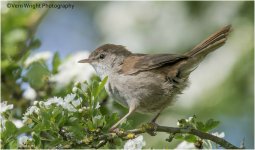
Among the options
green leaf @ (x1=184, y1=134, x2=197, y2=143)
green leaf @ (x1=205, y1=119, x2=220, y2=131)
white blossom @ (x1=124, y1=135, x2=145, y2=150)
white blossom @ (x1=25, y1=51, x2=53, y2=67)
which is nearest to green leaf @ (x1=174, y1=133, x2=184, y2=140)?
green leaf @ (x1=184, y1=134, x2=197, y2=143)

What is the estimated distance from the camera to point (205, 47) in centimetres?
539

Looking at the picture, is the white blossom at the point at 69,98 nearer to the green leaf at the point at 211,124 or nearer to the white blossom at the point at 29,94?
the green leaf at the point at 211,124

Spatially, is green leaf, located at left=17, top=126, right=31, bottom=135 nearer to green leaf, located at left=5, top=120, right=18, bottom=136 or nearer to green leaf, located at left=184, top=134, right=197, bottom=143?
green leaf, located at left=5, top=120, right=18, bottom=136

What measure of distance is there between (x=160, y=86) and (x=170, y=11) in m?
2.15

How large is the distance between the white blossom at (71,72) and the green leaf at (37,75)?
8 cm

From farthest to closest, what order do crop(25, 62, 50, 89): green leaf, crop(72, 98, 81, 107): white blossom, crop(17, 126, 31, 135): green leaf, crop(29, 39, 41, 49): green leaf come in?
1. crop(29, 39, 41, 49): green leaf
2. crop(25, 62, 50, 89): green leaf
3. crop(72, 98, 81, 107): white blossom
4. crop(17, 126, 31, 135): green leaf

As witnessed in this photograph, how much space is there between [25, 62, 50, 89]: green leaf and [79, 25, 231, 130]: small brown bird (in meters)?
0.61

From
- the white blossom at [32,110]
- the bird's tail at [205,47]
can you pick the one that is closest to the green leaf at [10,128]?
the white blossom at [32,110]

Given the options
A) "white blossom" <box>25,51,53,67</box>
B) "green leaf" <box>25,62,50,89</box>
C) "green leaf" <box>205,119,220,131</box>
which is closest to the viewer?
"green leaf" <box>205,119,220,131</box>

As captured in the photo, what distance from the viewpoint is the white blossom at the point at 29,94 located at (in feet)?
18.0

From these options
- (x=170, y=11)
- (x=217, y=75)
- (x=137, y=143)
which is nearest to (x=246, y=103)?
(x=217, y=75)

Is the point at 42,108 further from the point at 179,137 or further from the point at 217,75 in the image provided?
the point at 217,75

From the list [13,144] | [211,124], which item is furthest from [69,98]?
[211,124]

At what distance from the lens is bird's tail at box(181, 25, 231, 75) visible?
5.31 meters
